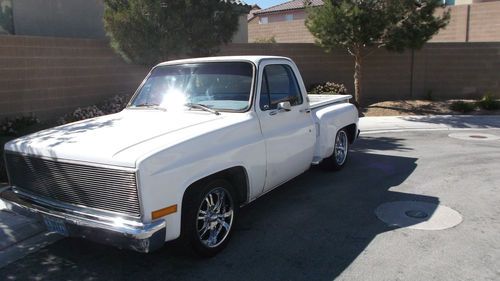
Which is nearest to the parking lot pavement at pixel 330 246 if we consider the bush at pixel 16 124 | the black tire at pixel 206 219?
the black tire at pixel 206 219

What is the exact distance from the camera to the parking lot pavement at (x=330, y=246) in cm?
419

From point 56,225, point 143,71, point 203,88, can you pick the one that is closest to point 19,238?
point 56,225

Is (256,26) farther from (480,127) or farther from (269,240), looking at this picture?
(269,240)

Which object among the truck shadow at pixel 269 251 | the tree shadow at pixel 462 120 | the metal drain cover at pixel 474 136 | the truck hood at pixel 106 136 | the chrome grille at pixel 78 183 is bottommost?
the tree shadow at pixel 462 120

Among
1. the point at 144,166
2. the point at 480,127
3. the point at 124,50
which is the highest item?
the point at 124,50

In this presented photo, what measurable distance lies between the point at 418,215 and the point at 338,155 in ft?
7.29

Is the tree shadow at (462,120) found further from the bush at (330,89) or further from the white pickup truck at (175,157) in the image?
the white pickup truck at (175,157)

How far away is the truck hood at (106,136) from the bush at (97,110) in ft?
15.6

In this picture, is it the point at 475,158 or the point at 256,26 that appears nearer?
the point at 475,158

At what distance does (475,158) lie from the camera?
27.8 feet

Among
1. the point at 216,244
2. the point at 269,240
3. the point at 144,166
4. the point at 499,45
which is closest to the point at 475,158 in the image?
the point at 269,240

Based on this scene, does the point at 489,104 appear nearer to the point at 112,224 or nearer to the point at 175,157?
the point at 175,157

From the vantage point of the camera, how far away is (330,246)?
471 centimetres

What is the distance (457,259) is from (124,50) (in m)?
8.12
